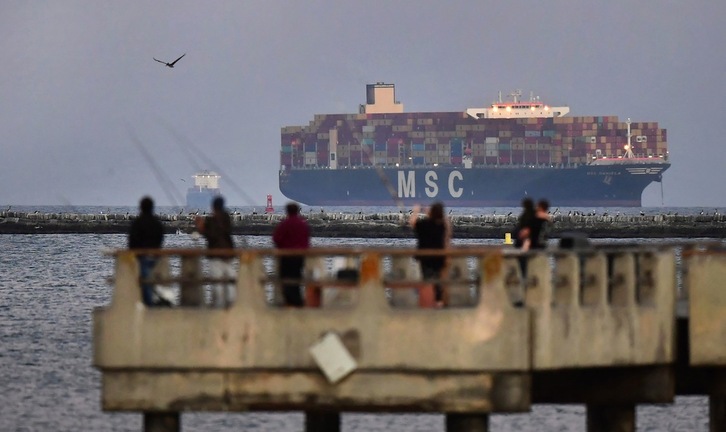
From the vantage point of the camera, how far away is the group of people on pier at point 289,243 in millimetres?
14445

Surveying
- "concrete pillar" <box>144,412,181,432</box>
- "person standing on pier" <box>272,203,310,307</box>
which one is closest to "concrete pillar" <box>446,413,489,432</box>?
"person standing on pier" <box>272,203,310,307</box>

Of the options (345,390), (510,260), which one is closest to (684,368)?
(510,260)

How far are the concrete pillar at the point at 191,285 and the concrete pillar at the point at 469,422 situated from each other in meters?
2.39

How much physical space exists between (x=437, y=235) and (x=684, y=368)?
2719mm

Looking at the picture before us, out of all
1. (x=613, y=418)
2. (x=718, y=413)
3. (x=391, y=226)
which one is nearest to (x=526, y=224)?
(x=613, y=418)

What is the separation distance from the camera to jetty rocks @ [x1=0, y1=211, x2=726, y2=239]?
92.6 m

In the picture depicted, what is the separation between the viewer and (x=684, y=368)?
16.5 meters

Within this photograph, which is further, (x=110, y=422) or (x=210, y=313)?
(x=110, y=422)

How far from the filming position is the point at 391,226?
93.8 m

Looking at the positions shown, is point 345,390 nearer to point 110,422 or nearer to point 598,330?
point 598,330

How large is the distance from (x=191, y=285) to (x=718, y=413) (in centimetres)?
505

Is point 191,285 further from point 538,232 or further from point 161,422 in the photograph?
point 538,232

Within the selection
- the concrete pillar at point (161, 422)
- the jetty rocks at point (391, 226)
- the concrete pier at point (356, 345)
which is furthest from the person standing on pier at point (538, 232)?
the jetty rocks at point (391, 226)

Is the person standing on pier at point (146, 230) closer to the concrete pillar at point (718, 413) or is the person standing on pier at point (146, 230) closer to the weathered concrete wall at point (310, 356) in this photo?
the weathered concrete wall at point (310, 356)
